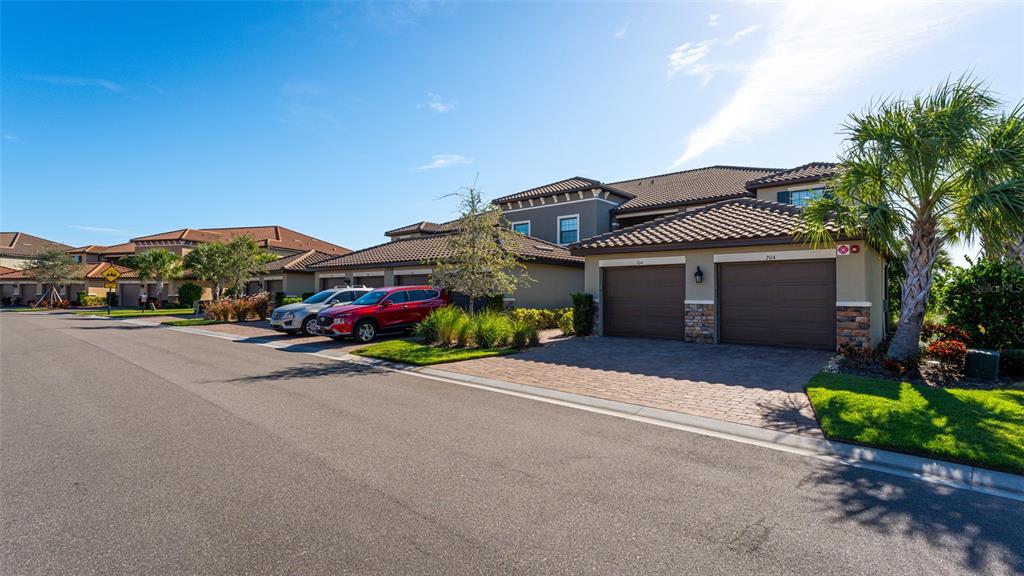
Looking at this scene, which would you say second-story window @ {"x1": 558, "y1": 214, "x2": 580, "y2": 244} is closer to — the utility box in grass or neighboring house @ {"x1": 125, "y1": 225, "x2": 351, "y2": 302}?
the utility box in grass

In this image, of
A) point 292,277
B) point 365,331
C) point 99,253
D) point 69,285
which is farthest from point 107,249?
point 365,331

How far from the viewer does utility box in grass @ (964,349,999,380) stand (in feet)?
28.6

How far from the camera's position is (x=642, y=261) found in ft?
47.8

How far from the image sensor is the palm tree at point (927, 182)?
827cm

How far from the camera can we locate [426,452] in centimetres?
529

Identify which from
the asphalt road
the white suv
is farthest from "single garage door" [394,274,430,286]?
the asphalt road

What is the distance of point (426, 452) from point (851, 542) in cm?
379

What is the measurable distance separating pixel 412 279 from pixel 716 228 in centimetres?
1402

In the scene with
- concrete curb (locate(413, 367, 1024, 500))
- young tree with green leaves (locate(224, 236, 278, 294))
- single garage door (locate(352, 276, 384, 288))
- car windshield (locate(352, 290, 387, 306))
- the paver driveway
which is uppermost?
young tree with green leaves (locate(224, 236, 278, 294))

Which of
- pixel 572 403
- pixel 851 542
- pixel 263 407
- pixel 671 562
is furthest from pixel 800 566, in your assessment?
pixel 263 407

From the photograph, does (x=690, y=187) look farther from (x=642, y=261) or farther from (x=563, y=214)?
(x=642, y=261)

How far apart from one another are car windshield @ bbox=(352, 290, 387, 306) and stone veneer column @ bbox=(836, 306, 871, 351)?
13.2 meters

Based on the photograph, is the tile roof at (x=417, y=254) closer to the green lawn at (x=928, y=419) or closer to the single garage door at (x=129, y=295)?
the green lawn at (x=928, y=419)

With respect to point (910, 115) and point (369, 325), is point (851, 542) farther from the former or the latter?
point (369, 325)
